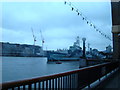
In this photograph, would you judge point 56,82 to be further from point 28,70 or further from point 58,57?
point 58,57

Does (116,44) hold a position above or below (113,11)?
below

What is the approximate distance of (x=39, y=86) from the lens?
2.19 metres

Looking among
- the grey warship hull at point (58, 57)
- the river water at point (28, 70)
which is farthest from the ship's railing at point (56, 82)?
the grey warship hull at point (58, 57)

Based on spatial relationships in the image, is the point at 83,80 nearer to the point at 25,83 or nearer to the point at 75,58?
the point at 25,83

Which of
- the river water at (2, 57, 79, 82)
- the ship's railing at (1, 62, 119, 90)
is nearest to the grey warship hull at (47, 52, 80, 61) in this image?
the river water at (2, 57, 79, 82)

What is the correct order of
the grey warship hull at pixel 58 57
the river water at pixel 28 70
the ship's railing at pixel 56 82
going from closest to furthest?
the ship's railing at pixel 56 82, the river water at pixel 28 70, the grey warship hull at pixel 58 57

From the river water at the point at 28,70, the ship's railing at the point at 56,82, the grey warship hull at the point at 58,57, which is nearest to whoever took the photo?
the ship's railing at the point at 56,82

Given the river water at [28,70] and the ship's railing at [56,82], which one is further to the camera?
the river water at [28,70]

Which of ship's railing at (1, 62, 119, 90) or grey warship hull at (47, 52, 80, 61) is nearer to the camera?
ship's railing at (1, 62, 119, 90)

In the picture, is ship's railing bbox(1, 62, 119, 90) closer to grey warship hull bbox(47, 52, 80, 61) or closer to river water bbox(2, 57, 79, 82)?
river water bbox(2, 57, 79, 82)

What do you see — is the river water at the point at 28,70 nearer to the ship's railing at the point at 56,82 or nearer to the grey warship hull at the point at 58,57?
the ship's railing at the point at 56,82

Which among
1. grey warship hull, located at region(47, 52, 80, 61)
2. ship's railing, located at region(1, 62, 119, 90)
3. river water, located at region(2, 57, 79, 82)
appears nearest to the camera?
ship's railing, located at region(1, 62, 119, 90)

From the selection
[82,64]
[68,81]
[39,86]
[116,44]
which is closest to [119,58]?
[116,44]

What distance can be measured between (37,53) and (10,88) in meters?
81.5
